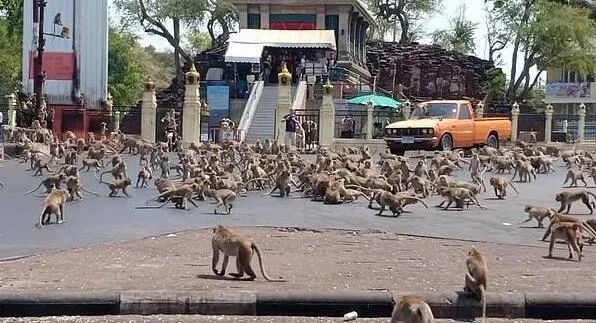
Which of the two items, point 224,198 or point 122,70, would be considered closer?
point 224,198

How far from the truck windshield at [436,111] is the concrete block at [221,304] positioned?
24.5m

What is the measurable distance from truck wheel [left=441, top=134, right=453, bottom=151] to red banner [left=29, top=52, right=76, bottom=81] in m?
17.3

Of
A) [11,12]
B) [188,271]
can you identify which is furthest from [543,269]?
[11,12]

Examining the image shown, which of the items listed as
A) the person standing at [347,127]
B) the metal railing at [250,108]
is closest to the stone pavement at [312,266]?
the metal railing at [250,108]

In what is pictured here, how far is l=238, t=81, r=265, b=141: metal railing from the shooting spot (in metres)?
40.5

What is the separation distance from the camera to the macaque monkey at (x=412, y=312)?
20.4 ft

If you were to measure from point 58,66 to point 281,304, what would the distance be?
32.7 metres

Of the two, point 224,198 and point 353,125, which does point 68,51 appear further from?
point 224,198

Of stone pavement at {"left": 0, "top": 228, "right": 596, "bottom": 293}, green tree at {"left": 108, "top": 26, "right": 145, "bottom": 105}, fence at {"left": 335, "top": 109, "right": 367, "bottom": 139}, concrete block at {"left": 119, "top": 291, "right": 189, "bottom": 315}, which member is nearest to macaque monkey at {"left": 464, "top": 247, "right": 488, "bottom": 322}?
stone pavement at {"left": 0, "top": 228, "right": 596, "bottom": 293}

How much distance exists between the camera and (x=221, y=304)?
794 cm

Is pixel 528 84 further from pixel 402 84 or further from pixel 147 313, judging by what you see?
pixel 147 313

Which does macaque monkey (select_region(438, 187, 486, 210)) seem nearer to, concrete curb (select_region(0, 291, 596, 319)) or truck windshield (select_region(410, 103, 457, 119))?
concrete curb (select_region(0, 291, 596, 319))

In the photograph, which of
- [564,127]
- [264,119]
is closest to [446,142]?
[264,119]

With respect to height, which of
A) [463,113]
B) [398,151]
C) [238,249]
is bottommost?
[398,151]
